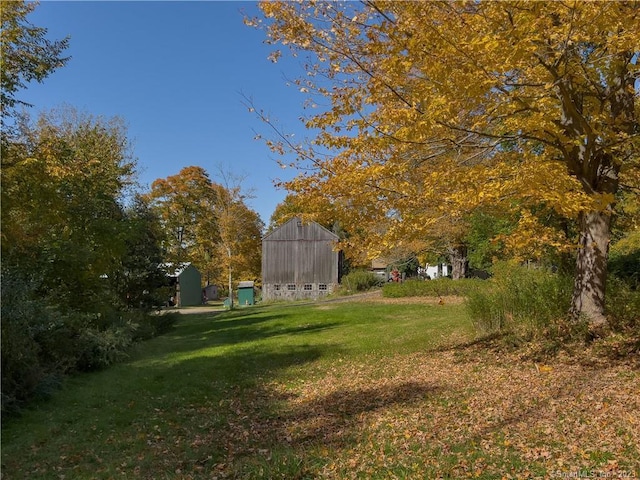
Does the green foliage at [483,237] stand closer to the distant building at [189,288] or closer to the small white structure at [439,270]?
the small white structure at [439,270]

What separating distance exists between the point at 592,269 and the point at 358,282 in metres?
27.7

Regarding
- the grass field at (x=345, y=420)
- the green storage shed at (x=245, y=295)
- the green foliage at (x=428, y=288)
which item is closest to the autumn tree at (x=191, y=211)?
the green storage shed at (x=245, y=295)

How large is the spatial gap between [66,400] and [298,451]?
514 cm

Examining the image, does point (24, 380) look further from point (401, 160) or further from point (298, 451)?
point (401, 160)

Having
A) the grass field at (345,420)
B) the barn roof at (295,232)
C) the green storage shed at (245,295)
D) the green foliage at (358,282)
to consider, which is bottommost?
the grass field at (345,420)

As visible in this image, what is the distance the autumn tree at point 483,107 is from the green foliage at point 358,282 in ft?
89.4

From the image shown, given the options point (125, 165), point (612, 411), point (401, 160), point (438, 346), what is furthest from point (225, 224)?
point (612, 411)

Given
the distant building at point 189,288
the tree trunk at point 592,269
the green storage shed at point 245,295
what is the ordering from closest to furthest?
the tree trunk at point 592,269
the green storage shed at point 245,295
the distant building at point 189,288

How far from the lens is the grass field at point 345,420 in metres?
4.27

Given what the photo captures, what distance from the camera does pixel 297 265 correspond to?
3969 cm

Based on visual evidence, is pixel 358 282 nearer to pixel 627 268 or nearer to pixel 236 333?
pixel 236 333

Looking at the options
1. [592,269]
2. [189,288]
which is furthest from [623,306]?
[189,288]

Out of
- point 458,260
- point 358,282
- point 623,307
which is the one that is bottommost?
point 623,307

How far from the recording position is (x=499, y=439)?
4602mm
